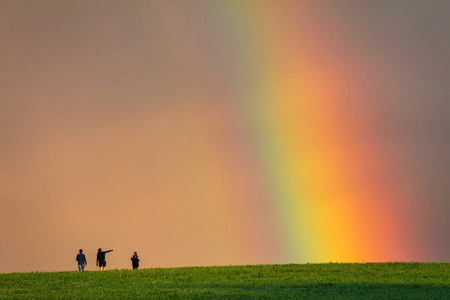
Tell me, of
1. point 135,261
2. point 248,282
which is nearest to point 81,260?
point 135,261

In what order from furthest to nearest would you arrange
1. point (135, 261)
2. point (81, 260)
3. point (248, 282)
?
point (135, 261) → point (81, 260) → point (248, 282)

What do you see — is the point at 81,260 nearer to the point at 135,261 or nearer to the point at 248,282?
the point at 135,261

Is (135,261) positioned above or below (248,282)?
above

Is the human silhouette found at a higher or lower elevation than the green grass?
higher

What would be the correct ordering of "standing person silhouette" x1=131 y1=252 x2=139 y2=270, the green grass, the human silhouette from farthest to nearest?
"standing person silhouette" x1=131 y1=252 x2=139 y2=270
the human silhouette
the green grass

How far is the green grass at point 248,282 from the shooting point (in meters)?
41.9

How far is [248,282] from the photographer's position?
161 feet

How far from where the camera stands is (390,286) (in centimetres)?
4522

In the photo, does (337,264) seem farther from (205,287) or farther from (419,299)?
(419,299)

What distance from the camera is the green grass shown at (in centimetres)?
4188

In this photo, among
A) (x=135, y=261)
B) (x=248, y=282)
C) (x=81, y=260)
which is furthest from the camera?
(x=135, y=261)

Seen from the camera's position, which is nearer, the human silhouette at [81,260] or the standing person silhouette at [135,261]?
the human silhouette at [81,260]

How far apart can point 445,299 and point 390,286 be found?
7.41 m

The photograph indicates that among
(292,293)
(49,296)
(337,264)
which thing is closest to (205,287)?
(292,293)
